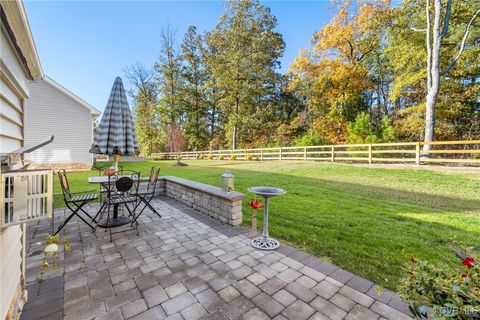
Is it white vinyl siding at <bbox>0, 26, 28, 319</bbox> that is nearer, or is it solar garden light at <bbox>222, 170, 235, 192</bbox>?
white vinyl siding at <bbox>0, 26, 28, 319</bbox>

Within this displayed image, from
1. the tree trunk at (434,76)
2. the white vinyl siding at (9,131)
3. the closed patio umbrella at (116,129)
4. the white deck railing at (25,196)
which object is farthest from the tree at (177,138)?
the white deck railing at (25,196)

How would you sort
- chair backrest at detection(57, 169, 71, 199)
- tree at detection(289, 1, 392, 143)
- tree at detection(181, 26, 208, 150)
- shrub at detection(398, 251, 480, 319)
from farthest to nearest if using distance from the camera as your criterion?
tree at detection(181, 26, 208, 150) < tree at detection(289, 1, 392, 143) < chair backrest at detection(57, 169, 71, 199) < shrub at detection(398, 251, 480, 319)

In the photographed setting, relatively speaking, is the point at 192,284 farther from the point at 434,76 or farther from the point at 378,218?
the point at 434,76

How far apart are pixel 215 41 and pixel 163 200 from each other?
1828 centimetres

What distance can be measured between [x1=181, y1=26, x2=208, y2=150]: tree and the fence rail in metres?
5.47

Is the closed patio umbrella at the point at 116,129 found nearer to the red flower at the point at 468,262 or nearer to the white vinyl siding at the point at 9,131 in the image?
the white vinyl siding at the point at 9,131

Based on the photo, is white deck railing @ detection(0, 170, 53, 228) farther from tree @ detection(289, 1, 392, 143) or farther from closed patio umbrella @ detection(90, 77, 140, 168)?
tree @ detection(289, 1, 392, 143)

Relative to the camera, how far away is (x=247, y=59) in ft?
58.6

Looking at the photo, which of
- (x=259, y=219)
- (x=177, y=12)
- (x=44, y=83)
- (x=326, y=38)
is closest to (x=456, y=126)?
(x=326, y=38)

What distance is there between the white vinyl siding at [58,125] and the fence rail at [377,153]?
9609mm

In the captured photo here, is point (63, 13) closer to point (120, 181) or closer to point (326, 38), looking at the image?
point (120, 181)

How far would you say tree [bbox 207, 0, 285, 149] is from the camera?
699 inches

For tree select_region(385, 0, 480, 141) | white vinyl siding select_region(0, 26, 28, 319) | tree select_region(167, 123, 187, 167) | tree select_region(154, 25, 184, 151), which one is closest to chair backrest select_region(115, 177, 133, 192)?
white vinyl siding select_region(0, 26, 28, 319)

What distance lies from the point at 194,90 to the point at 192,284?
72.8 ft
